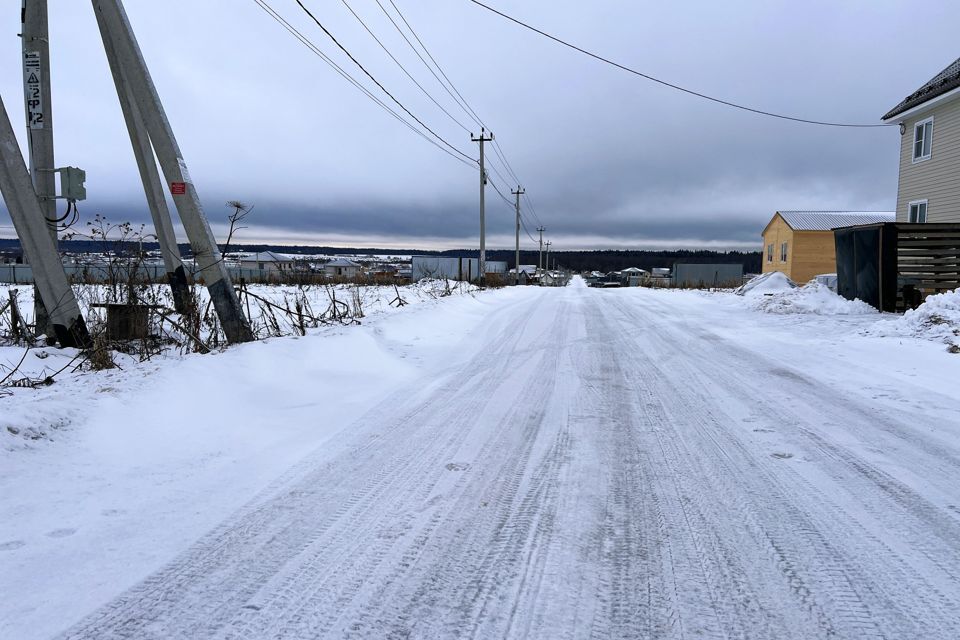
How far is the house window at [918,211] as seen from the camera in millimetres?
18466

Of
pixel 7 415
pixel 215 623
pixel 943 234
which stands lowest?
pixel 215 623

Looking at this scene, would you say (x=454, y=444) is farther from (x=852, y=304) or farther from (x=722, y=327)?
(x=852, y=304)

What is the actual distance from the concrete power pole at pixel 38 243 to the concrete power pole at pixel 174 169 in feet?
4.42

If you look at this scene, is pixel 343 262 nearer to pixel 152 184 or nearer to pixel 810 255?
pixel 810 255

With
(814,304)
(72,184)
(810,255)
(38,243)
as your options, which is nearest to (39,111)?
(72,184)

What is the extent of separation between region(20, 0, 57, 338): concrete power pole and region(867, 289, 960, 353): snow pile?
1211 cm

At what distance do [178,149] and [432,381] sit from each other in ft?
14.4

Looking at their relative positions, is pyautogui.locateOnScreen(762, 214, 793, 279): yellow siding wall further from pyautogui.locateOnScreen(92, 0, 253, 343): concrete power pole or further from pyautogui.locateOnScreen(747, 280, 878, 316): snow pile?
pyautogui.locateOnScreen(92, 0, 253, 343): concrete power pole

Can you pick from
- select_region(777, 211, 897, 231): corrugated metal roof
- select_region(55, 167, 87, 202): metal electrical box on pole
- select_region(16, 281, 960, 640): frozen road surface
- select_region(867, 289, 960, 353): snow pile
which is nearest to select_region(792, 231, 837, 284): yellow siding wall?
select_region(777, 211, 897, 231): corrugated metal roof

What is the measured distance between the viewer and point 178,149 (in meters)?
6.77

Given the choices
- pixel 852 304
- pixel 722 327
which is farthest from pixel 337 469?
pixel 852 304

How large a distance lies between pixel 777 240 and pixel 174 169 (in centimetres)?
Result: 3671

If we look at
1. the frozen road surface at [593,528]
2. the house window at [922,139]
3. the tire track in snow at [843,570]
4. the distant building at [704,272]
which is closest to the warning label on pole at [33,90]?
the frozen road surface at [593,528]

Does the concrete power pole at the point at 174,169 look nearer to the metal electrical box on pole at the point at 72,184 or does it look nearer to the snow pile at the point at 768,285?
the metal electrical box on pole at the point at 72,184
